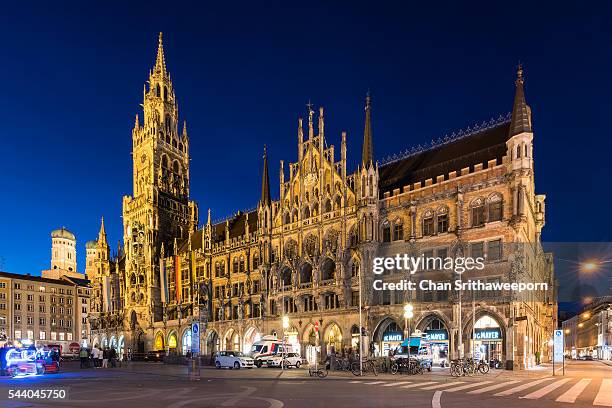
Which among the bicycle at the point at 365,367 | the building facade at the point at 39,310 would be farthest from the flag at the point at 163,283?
the bicycle at the point at 365,367

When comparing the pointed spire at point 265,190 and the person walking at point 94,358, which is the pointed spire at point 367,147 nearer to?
the pointed spire at point 265,190

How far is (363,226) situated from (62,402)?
132 ft

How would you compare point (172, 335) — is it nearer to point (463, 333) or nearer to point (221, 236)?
point (221, 236)

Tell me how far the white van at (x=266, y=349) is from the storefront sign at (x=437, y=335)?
41.6 feet

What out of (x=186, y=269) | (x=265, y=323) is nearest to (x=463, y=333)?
(x=265, y=323)

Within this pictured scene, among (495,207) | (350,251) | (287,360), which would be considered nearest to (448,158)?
(495,207)

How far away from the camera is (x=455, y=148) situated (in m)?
58.8

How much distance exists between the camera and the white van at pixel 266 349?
162 ft

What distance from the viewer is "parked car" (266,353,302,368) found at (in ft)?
156

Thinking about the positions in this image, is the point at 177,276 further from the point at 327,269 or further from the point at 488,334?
the point at 488,334

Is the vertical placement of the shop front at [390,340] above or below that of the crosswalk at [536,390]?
below

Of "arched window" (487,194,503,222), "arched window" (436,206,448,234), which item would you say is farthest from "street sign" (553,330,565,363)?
"arched window" (436,206,448,234)

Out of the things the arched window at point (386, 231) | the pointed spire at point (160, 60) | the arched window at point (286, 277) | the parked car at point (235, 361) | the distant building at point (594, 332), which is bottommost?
the distant building at point (594, 332)

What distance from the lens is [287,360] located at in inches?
1863
